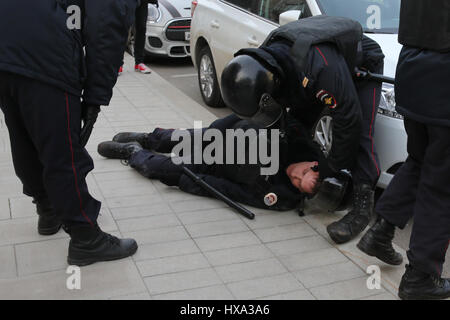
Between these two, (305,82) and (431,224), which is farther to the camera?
(305,82)

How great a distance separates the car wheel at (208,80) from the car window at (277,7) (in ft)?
4.05

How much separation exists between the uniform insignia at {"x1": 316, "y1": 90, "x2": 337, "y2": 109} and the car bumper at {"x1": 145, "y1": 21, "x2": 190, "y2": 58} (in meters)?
6.21

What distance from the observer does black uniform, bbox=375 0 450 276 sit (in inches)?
105

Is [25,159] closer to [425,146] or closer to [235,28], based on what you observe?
[425,146]

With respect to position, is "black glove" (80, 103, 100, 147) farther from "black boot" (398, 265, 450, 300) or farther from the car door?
the car door

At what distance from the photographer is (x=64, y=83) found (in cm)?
280

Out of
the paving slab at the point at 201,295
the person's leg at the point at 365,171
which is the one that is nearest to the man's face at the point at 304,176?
the person's leg at the point at 365,171

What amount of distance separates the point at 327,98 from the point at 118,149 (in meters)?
2.07

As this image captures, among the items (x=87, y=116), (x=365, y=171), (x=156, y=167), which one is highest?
(x=87, y=116)

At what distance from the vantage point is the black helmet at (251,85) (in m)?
3.35

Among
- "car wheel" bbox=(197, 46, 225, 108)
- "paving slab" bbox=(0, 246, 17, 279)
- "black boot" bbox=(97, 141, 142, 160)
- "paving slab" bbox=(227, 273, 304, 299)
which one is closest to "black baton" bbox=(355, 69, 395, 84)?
"paving slab" bbox=(227, 273, 304, 299)

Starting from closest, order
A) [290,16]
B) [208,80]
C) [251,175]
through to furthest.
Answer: [251,175] → [290,16] → [208,80]

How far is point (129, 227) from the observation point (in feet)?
12.1

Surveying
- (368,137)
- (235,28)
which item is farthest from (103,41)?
(235,28)
